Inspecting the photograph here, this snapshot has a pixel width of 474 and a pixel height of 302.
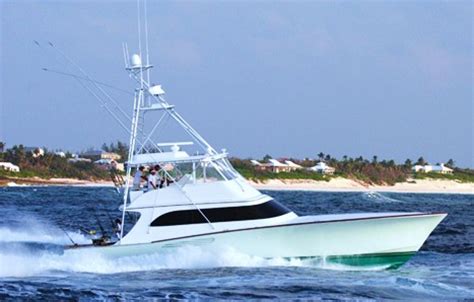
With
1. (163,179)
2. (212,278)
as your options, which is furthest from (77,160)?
(212,278)

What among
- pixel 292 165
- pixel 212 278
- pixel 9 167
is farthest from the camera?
pixel 292 165

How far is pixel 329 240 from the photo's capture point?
23.6 meters

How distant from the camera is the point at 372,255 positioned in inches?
933

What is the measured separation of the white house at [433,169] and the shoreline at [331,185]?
734 centimetres

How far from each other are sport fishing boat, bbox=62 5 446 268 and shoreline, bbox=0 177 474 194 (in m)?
91.9

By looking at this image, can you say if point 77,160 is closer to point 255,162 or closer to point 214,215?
point 255,162

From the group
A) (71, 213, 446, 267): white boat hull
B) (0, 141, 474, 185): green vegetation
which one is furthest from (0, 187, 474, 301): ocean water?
(0, 141, 474, 185): green vegetation

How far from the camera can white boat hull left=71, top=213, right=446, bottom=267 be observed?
925 inches

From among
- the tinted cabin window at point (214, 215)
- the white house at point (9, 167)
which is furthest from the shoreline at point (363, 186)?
the tinted cabin window at point (214, 215)

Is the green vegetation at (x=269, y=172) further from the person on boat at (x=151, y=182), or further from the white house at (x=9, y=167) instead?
the person on boat at (x=151, y=182)

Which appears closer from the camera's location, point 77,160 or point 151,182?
point 151,182

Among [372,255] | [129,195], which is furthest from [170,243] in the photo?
[372,255]

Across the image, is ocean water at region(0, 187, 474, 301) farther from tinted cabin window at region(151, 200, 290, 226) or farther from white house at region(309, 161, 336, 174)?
white house at region(309, 161, 336, 174)

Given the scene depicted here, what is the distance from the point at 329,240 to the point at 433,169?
491 feet
